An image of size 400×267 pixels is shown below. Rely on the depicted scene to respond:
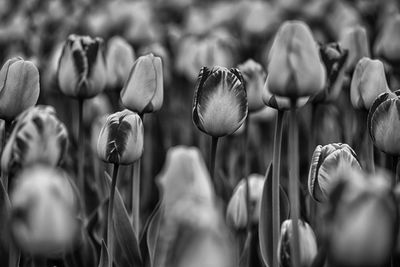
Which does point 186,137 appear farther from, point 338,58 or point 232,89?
point 232,89

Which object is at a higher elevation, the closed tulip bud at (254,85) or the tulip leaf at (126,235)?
the closed tulip bud at (254,85)

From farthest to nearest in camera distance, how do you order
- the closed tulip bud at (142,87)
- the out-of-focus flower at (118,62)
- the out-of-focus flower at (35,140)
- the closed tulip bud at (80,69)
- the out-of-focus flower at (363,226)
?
the out-of-focus flower at (118,62) → the closed tulip bud at (80,69) → the closed tulip bud at (142,87) → the out-of-focus flower at (35,140) → the out-of-focus flower at (363,226)

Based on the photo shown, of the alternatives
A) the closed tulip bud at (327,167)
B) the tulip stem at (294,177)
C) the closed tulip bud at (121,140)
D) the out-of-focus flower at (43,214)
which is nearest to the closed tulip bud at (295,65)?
the tulip stem at (294,177)

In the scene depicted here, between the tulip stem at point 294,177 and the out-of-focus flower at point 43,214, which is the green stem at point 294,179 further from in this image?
the out-of-focus flower at point 43,214

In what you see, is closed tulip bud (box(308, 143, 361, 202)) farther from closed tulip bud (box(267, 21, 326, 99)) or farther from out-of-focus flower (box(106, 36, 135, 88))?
out-of-focus flower (box(106, 36, 135, 88))

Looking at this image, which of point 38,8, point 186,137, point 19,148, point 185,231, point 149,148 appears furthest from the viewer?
point 38,8

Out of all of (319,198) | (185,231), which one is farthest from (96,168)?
(185,231)
